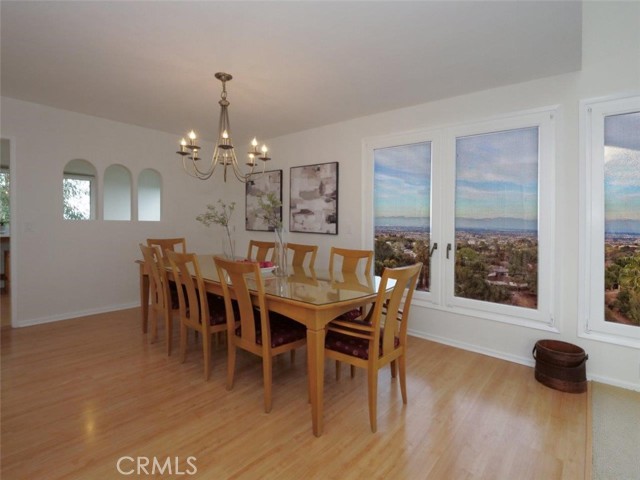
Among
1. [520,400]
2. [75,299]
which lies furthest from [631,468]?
[75,299]

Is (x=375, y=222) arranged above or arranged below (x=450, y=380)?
above

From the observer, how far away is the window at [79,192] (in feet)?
14.6

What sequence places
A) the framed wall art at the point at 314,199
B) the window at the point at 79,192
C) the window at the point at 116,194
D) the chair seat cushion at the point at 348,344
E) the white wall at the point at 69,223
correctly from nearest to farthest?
the chair seat cushion at the point at 348,344 < the white wall at the point at 69,223 < the framed wall art at the point at 314,199 < the window at the point at 79,192 < the window at the point at 116,194

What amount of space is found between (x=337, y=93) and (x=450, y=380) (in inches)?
107

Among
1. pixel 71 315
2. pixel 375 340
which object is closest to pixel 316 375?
pixel 375 340

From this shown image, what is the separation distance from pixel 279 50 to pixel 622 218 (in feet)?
9.32

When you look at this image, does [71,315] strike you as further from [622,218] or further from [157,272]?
[622,218]

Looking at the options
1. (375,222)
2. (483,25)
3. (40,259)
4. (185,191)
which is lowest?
(40,259)

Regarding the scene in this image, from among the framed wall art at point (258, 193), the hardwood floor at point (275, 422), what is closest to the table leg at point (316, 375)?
the hardwood floor at point (275, 422)

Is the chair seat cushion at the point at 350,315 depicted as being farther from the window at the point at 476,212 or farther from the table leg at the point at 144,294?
the table leg at the point at 144,294

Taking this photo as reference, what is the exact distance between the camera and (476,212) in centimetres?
314

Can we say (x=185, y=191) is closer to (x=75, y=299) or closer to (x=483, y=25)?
(x=75, y=299)

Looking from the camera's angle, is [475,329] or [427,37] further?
[475,329]

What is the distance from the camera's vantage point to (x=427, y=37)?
87.0 inches
